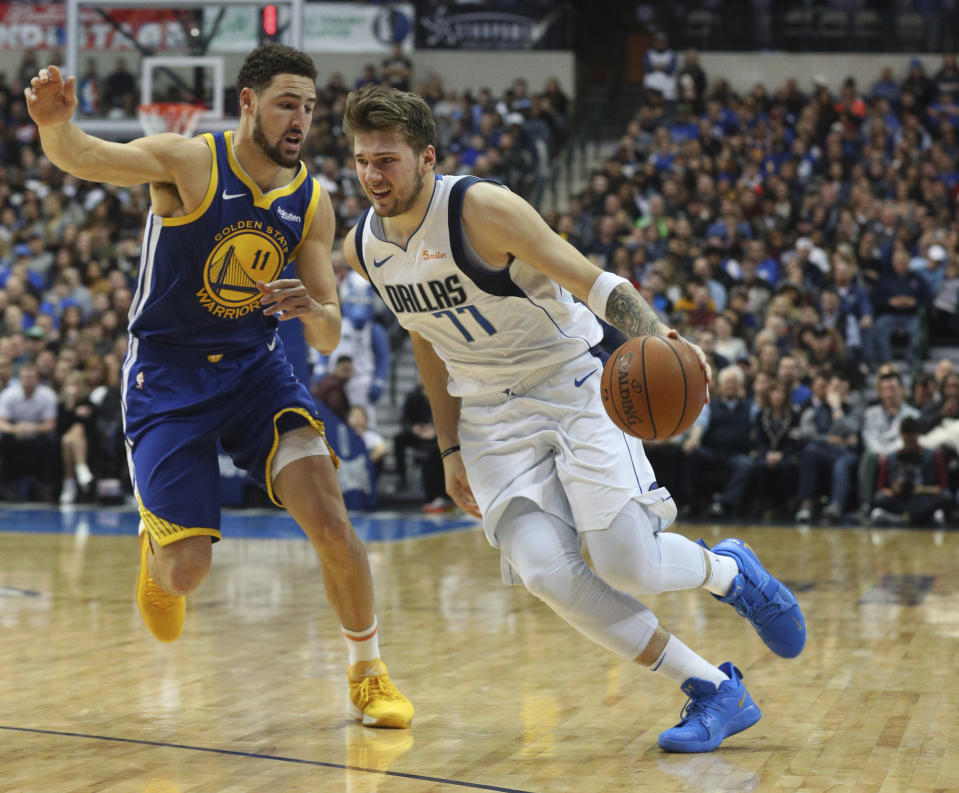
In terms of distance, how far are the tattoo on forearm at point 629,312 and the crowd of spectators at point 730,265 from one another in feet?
11.8

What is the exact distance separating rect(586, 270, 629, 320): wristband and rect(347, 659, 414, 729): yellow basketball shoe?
1.49m

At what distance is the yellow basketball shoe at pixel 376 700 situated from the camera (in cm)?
419

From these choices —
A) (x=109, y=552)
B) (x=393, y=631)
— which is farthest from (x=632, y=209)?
(x=393, y=631)

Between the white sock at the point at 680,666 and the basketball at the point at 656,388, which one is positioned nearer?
the basketball at the point at 656,388

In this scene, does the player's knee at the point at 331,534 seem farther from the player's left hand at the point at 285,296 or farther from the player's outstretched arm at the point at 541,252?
the player's outstretched arm at the point at 541,252

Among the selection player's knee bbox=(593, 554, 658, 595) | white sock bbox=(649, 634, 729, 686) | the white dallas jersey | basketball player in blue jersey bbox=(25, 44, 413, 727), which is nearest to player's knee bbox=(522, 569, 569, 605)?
player's knee bbox=(593, 554, 658, 595)

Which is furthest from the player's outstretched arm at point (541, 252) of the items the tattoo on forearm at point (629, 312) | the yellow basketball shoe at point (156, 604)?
the yellow basketball shoe at point (156, 604)

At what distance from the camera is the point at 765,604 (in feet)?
13.5

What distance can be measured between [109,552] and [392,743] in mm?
5794

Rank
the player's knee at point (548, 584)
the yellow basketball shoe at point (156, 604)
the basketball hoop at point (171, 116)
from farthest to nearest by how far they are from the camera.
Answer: the basketball hoop at point (171, 116) < the yellow basketball shoe at point (156, 604) < the player's knee at point (548, 584)

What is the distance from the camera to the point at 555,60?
67.6 ft

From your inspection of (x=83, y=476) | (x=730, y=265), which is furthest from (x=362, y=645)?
(x=730, y=265)

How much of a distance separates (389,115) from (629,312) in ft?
3.04

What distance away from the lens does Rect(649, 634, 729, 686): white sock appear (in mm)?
3936
